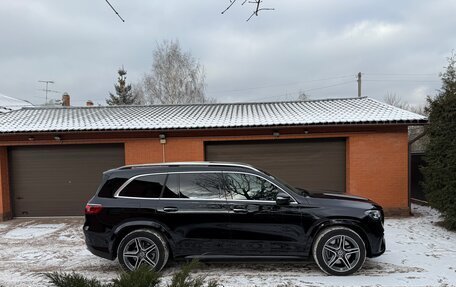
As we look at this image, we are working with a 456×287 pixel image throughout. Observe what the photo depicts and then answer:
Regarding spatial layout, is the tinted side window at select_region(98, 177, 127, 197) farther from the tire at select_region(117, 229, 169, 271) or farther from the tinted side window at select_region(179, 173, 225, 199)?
the tinted side window at select_region(179, 173, 225, 199)

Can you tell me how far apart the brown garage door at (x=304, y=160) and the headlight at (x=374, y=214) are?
512 centimetres

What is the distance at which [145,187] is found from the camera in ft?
18.5

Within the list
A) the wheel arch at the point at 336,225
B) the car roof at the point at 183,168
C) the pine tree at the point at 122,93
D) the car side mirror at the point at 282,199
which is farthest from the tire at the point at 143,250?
the pine tree at the point at 122,93

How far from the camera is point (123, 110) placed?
13.6 meters

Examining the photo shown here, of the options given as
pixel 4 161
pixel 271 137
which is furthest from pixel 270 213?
pixel 4 161

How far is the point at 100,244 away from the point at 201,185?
5.95 feet

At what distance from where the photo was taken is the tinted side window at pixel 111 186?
221 inches

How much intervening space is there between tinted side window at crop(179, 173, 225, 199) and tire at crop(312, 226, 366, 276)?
66.4 inches

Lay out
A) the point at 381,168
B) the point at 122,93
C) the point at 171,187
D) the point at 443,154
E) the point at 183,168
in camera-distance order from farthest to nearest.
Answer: the point at 122,93, the point at 381,168, the point at 443,154, the point at 183,168, the point at 171,187

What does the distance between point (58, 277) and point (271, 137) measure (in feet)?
27.3

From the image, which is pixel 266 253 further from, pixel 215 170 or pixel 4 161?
pixel 4 161

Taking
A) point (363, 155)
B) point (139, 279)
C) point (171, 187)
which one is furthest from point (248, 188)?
point (363, 155)

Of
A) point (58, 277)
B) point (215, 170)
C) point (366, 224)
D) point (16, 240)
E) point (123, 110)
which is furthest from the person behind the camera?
point (123, 110)

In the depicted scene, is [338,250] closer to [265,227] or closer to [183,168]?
[265,227]
